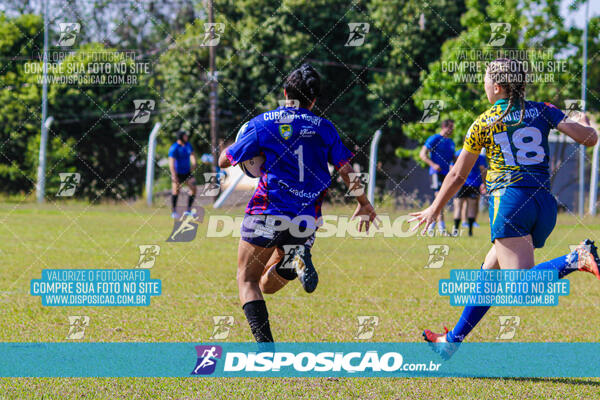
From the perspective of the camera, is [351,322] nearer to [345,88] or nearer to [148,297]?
[148,297]

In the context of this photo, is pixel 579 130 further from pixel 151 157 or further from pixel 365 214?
pixel 151 157

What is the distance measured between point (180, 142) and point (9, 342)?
36.7 feet

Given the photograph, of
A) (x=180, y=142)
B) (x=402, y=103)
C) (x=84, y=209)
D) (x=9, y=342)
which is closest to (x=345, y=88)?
(x=402, y=103)

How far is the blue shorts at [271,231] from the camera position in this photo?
504cm

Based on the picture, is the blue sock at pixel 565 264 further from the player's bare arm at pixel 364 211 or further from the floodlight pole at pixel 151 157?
the floodlight pole at pixel 151 157

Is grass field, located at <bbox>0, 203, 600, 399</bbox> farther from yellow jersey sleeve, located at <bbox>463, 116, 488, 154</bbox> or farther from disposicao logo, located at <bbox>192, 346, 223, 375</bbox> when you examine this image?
yellow jersey sleeve, located at <bbox>463, 116, 488, 154</bbox>

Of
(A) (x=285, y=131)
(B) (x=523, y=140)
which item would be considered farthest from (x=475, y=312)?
(A) (x=285, y=131)

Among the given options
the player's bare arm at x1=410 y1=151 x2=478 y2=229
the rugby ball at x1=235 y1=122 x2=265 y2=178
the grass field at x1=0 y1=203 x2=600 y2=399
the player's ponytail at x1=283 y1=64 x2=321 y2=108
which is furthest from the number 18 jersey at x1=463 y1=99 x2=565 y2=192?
the rugby ball at x1=235 y1=122 x2=265 y2=178

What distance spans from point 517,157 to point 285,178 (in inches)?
59.0

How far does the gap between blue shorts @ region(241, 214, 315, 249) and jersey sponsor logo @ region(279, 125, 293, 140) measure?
0.53m

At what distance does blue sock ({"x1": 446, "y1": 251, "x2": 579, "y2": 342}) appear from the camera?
5.36m

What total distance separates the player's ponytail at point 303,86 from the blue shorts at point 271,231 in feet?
2.65

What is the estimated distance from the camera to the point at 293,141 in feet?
16.4

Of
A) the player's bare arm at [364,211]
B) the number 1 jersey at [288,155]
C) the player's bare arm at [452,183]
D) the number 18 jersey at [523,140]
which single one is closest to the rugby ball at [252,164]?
the number 1 jersey at [288,155]
